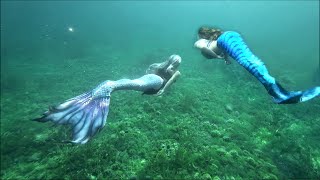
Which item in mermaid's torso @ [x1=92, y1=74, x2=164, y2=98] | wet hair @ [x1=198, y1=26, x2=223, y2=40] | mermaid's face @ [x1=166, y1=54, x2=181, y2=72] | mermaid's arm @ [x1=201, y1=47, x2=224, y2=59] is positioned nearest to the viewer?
mermaid's torso @ [x1=92, y1=74, x2=164, y2=98]

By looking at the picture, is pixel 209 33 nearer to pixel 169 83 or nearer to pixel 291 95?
pixel 169 83

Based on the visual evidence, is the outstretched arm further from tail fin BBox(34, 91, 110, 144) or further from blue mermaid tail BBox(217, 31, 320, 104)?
tail fin BBox(34, 91, 110, 144)

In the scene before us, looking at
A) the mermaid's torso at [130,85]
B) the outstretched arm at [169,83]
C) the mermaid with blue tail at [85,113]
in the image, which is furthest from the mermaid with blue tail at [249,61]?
the mermaid with blue tail at [85,113]

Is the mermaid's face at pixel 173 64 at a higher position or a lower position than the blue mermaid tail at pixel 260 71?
lower

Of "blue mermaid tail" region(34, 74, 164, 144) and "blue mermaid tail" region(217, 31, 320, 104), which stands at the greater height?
"blue mermaid tail" region(217, 31, 320, 104)

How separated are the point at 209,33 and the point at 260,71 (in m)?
1.54

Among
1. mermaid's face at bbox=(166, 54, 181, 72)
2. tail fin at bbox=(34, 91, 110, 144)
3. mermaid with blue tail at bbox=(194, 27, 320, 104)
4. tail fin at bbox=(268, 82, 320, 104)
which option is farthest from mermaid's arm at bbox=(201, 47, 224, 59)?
tail fin at bbox=(34, 91, 110, 144)

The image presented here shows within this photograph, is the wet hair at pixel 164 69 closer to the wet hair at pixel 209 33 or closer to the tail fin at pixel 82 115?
the wet hair at pixel 209 33

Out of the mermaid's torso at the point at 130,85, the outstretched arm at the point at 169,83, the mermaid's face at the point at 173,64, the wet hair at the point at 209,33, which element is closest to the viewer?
the mermaid's torso at the point at 130,85

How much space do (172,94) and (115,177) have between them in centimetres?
705

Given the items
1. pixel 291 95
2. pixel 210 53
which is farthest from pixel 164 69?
pixel 291 95

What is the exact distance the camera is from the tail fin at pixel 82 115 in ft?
11.7

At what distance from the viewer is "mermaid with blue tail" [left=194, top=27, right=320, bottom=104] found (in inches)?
154

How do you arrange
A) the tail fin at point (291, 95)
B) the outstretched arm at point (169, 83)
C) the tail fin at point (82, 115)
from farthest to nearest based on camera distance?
the outstretched arm at point (169, 83), the tail fin at point (291, 95), the tail fin at point (82, 115)
